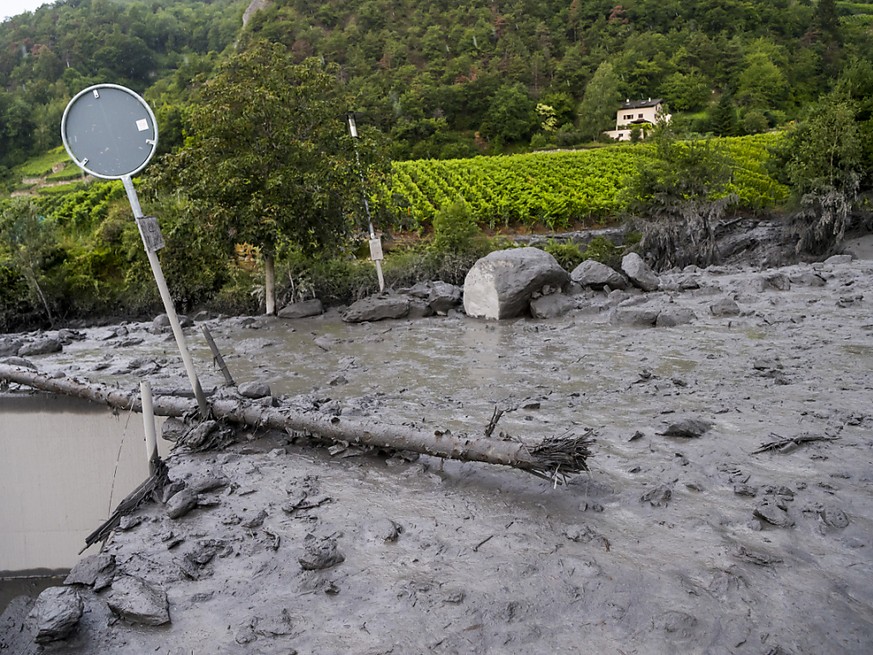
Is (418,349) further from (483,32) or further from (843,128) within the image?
(483,32)

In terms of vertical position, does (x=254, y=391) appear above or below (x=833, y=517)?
above

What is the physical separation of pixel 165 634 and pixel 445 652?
4.70ft

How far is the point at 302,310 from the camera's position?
47.3 ft

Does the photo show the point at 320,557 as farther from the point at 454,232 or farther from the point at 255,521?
the point at 454,232

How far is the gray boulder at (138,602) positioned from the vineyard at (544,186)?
46.9ft

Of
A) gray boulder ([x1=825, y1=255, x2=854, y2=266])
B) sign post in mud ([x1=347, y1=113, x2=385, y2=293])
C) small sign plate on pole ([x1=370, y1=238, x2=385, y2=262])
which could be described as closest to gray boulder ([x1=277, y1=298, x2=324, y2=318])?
sign post in mud ([x1=347, y1=113, x2=385, y2=293])

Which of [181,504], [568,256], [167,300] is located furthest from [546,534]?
[568,256]

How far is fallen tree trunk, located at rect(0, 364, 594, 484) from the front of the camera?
161 inches

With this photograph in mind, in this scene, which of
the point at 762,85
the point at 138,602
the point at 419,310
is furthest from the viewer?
the point at 762,85

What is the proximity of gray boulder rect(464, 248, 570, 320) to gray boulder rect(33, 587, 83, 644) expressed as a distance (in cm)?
1021

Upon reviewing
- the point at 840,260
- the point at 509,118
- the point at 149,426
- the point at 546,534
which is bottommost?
the point at 840,260

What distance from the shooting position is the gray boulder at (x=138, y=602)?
Answer: 3.16 meters

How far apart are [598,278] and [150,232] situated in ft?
35.5

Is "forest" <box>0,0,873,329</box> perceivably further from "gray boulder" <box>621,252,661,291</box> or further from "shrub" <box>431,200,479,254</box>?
"gray boulder" <box>621,252,661,291</box>
